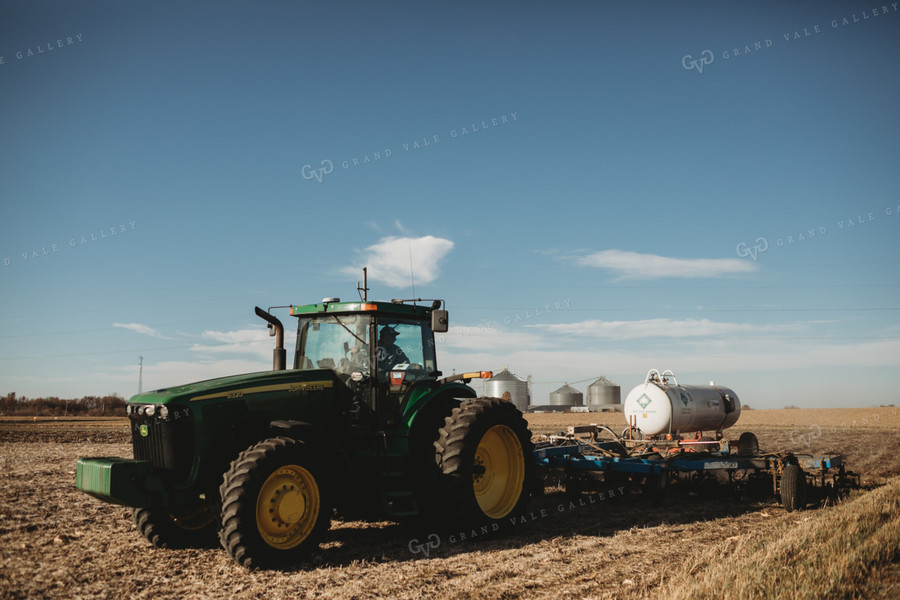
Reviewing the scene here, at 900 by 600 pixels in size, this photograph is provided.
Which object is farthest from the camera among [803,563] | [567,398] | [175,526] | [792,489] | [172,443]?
[567,398]

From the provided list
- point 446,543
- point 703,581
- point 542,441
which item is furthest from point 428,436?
point 542,441

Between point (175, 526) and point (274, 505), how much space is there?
66.7 inches

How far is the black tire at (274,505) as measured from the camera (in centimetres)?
606

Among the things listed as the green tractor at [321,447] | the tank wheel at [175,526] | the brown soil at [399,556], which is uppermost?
the green tractor at [321,447]

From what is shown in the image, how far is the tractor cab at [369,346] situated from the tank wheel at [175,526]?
2036mm

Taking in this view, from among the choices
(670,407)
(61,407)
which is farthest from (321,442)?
(61,407)

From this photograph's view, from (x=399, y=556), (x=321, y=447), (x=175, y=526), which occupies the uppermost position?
(x=321, y=447)

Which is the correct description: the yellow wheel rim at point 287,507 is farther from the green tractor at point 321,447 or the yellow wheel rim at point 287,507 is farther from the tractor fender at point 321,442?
the tractor fender at point 321,442

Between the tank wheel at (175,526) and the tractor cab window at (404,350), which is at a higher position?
the tractor cab window at (404,350)

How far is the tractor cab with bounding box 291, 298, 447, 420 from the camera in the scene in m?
7.78

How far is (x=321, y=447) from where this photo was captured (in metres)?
6.89

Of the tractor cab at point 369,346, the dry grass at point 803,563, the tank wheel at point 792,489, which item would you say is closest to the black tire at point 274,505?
the tractor cab at point 369,346

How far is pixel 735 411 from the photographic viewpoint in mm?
17641

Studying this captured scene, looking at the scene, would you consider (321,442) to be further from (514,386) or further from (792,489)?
(514,386)
